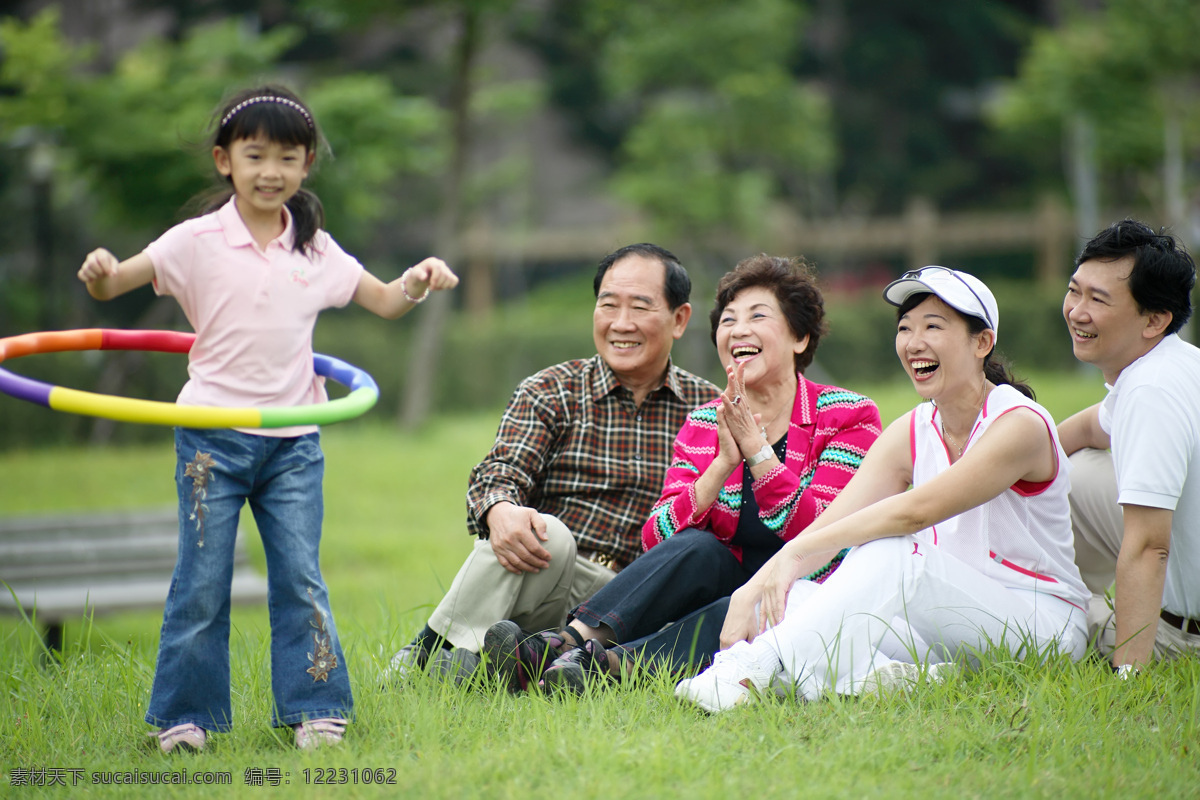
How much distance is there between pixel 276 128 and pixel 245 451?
Result: 0.88 m

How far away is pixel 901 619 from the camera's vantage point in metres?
3.24

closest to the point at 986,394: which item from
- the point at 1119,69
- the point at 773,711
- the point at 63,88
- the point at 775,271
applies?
the point at 775,271

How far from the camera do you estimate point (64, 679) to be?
377 cm

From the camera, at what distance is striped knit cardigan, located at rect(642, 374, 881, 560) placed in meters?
3.50

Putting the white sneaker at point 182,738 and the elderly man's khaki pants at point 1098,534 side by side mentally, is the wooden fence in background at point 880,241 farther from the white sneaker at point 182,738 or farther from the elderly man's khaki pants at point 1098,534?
the white sneaker at point 182,738

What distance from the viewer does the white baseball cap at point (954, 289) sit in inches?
127

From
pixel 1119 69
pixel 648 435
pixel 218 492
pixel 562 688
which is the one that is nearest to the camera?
pixel 218 492

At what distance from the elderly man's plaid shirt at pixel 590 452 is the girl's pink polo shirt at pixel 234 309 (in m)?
0.96

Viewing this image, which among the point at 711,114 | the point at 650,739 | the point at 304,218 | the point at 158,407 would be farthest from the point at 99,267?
the point at 711,114

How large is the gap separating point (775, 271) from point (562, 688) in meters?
1.50

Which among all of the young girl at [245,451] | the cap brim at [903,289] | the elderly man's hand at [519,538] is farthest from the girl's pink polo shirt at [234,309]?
the cap brim at [903,289]

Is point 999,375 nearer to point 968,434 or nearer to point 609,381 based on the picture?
point 968,434

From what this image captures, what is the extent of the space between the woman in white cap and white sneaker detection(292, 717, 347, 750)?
3.11ft

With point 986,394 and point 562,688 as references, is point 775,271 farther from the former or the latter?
point 562,688
